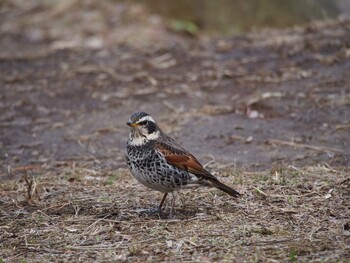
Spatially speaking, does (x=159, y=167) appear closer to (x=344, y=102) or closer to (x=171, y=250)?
(x=171, y=250)

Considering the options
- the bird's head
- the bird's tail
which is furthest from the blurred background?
the bird's head

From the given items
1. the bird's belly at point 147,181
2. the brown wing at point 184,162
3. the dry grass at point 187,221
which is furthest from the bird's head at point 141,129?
the dry grass at point 187,221

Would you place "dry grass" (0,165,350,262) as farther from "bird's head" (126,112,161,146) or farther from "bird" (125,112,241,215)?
"bird's head" (126,112,161,146)

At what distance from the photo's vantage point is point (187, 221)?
6477mm

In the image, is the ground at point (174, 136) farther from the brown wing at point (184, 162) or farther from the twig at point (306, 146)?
the brown wing at point (184, 162)

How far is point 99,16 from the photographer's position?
17234 millimetres

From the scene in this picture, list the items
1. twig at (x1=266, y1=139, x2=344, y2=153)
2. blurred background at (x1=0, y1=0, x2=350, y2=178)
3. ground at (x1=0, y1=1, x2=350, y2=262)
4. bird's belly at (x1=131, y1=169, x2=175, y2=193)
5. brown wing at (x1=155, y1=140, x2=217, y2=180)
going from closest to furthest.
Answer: ground at (x1=0, y1=1, x2=350, y2=262), bird's belly at (x1=131, y1=169, x2=175, y2=193), brown wing at (x1=155, y1=140, x2=217, y2=180), twig at (x1=266, y1=139, x2=344, y2=153), blurred background at (x1=0, y1=0, x2=350, y2=178)

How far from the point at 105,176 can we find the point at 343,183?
285cm

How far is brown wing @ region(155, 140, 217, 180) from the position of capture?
6738 millimetres

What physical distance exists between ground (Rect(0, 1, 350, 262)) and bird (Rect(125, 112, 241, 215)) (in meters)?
0.28

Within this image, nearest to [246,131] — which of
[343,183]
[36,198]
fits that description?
[343,183]

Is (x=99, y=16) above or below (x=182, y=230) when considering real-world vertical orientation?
above

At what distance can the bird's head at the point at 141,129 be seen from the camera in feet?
22.3

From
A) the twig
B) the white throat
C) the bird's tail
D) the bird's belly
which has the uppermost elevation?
the white throat
